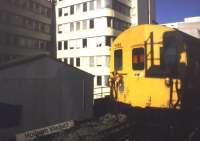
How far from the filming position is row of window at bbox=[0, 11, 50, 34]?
47.9m

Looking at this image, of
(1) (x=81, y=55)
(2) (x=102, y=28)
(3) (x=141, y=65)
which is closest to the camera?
(3) (x=141, y=65)

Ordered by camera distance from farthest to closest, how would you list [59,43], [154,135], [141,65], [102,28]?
1. [59,43]
2. [102,28]
3. [141,65]
4. [154,135]

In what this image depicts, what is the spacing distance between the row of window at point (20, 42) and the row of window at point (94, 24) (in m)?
4.25

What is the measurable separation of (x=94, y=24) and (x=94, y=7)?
2597 mm

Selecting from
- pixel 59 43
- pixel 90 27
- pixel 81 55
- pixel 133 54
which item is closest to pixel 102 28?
pixel 90 27

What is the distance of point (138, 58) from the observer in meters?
13.1

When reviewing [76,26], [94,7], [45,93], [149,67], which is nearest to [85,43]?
[76,26]

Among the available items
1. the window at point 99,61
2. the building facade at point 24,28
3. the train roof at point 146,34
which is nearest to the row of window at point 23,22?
the building facade at point 24,28

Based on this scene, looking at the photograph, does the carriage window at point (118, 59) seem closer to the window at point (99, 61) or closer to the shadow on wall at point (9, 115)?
the shadow on wall at point (9, 115)

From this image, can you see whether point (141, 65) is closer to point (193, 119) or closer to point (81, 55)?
point (193, 119)

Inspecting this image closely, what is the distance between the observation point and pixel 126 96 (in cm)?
1309

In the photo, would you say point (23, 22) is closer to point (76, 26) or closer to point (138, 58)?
point (76, 26)

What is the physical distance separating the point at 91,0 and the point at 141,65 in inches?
1526

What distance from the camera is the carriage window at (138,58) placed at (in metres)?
12.9
